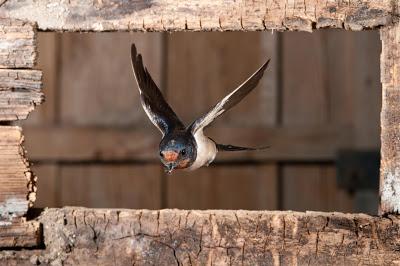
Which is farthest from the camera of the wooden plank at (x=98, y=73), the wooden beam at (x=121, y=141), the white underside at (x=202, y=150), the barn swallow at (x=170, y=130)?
the wooden plank at (x=98, y=73)

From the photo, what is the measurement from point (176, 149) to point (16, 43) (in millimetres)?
510

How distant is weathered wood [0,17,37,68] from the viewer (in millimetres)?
2598

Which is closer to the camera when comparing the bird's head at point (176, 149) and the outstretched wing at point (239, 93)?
the outstretched wing at point (239, 93)

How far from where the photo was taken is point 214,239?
255 centimetres

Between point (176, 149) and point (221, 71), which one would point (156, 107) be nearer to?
point (176, 149)

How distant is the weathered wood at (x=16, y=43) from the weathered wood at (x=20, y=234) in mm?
412

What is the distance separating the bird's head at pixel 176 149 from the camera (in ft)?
8.92

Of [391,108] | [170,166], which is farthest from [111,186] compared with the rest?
[391,108]

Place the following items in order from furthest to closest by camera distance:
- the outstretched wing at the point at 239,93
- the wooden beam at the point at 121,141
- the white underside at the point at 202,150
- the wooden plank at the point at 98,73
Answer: the wooden plank at the point at 98,73, the wooden beam at the point at 121,141, the white underside at the point at 202,150, the outstretched wing at the point at 239,93

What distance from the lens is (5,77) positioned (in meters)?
2.60

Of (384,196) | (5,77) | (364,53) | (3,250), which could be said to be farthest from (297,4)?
(364,53)

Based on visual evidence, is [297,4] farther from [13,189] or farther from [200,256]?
[13,189]

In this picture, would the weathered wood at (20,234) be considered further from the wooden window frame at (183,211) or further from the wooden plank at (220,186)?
the wooden plank at (220,186)

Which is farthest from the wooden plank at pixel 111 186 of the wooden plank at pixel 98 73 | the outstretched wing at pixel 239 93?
the outstretched wing at pixel 239 93
